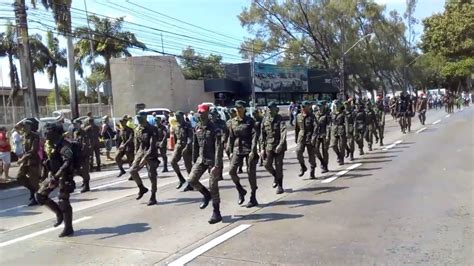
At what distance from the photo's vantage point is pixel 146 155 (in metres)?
9.30

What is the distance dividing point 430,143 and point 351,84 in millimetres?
46821

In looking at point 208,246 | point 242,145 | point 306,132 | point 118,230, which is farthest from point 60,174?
point 306,132

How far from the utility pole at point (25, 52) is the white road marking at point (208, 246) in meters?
13.7

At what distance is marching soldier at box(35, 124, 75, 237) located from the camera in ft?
23.4

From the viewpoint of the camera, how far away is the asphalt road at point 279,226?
18.5 feet

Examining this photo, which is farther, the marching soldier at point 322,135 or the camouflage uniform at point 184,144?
the marching soldier at point 322,135

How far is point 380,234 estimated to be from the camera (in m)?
6.27

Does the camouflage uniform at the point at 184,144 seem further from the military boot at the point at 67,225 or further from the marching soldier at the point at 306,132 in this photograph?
the military boot at the point at 67,225

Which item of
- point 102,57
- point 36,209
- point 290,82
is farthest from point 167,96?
point 36,209

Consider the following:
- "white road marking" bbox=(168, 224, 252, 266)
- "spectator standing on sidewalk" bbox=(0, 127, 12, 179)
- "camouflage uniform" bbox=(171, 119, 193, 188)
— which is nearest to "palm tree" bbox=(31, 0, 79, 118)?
"spectator standing on sidewalk" bbox=(0, 127, 12, 179)

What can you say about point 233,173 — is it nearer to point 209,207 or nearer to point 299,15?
point 209,207

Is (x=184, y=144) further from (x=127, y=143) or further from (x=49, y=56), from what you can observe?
(x=49, y=56)

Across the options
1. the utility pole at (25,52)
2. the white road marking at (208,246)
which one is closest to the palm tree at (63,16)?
the utility pole at (25,52)

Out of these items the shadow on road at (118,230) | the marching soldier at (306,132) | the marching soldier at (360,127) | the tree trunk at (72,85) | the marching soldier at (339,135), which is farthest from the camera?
the tree trunk at (72,85)
